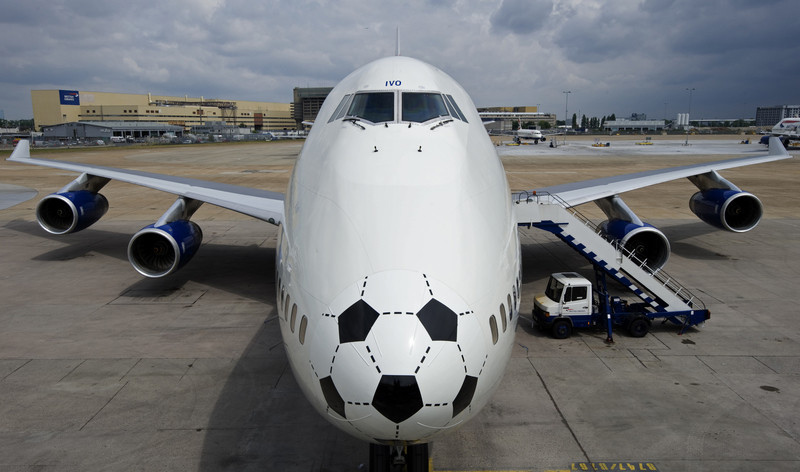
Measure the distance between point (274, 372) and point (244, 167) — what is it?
2053 inches

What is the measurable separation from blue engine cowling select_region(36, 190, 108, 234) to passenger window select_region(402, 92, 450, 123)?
54.4 feet

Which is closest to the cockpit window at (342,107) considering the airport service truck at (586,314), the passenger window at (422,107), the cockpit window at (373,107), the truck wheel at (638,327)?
the cockpit window at (373,107)

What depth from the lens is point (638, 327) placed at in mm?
13180

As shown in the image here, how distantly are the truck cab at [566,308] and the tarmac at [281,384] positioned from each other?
1.64ft

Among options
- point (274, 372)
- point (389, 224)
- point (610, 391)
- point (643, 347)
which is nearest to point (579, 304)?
point (643, 347)

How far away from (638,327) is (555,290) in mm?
2201

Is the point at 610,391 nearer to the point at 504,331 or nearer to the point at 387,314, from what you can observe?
the point at 504,331

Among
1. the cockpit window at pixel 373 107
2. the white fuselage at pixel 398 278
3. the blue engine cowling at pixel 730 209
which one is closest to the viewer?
the white fuselage at pixel 398 278

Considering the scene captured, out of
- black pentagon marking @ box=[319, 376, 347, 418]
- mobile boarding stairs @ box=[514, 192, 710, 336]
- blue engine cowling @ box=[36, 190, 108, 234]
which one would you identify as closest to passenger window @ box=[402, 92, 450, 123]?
black pentagon marking @ box=[319, 376, 347, 418]

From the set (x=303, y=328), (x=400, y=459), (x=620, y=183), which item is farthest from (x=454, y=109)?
(x=620, y=183)

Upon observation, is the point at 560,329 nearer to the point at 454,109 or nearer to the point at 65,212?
the point at 454,109

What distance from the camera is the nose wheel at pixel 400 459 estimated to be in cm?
632

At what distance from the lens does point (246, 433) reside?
29.7 feet

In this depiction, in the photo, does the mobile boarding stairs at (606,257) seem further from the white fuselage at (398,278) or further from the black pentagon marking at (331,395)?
the black pentagon marking at (331,395)
